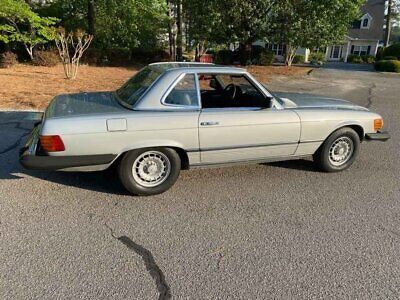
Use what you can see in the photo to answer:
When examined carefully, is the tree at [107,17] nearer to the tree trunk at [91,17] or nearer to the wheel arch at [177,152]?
the tree trunk at [91,17]

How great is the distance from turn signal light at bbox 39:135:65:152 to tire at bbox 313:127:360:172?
10.4 feet

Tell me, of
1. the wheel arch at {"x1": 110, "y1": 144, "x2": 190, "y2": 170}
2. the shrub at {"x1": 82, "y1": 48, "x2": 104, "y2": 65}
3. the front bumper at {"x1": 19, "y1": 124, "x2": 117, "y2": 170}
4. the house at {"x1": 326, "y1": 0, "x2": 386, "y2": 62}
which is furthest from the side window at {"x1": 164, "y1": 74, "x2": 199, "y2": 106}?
the house at {"x1": 326, "y1": 0, "x2": 386, "y2": 62}

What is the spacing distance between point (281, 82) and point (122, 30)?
38.0 feet

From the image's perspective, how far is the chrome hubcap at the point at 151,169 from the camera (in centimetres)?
354

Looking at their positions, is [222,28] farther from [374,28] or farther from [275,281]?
[374,28]

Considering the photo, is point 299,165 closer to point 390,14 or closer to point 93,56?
point 93,56

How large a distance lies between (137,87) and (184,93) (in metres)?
0.62

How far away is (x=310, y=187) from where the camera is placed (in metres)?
3.97

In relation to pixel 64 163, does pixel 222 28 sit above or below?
above

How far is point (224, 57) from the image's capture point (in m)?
25.3

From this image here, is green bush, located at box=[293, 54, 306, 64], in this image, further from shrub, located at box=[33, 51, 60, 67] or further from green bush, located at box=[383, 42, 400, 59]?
shrub, located at box=[33, 51, 60, 67]

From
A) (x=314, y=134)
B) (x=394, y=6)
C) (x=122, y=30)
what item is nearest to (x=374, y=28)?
(x=394, y=6)

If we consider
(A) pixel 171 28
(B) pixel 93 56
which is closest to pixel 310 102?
(B) pixel 93 56

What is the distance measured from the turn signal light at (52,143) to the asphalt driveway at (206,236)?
624 mm
